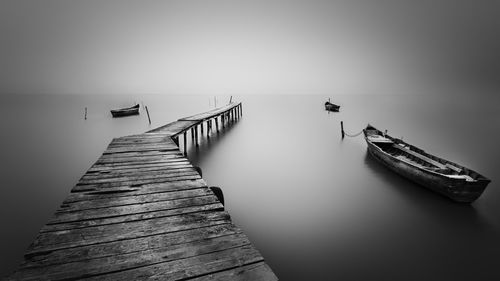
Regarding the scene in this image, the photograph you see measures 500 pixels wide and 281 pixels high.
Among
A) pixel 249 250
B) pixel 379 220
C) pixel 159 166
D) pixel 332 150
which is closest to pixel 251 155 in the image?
pixel 332 150

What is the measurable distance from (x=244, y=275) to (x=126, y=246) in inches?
57.2

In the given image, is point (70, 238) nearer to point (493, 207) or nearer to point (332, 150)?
point (493, 207)

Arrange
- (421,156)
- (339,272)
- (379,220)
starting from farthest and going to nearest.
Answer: (421,156)
(379,220)
(339,272)

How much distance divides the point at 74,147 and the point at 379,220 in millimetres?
20220

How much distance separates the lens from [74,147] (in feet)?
58.4

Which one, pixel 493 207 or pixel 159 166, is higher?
pixel 159 166

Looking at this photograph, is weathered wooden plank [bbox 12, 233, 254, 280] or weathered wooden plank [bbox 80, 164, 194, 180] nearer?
weathered wooden plank [bbox 12, 233, 254, 280]

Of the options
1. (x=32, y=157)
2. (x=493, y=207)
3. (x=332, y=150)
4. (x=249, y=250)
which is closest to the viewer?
(x=249, y=250)

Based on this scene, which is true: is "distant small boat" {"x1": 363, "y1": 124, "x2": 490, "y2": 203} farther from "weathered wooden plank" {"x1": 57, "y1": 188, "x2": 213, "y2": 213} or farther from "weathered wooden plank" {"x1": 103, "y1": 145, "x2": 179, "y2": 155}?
"weathered wooden plank" {"x1": 103, "y1": 145, "x2": 179, "y2": 155}

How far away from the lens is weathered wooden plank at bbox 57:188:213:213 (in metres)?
3.66

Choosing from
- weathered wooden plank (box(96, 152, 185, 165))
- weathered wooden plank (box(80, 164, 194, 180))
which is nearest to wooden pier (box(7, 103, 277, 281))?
weathered wooden plank (box(80, 164, 194, 180))

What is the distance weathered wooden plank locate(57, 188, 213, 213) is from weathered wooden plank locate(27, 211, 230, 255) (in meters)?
0.69

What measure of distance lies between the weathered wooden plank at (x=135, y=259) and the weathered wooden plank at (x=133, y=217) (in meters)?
A: 0.79

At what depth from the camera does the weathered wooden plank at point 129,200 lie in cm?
366
